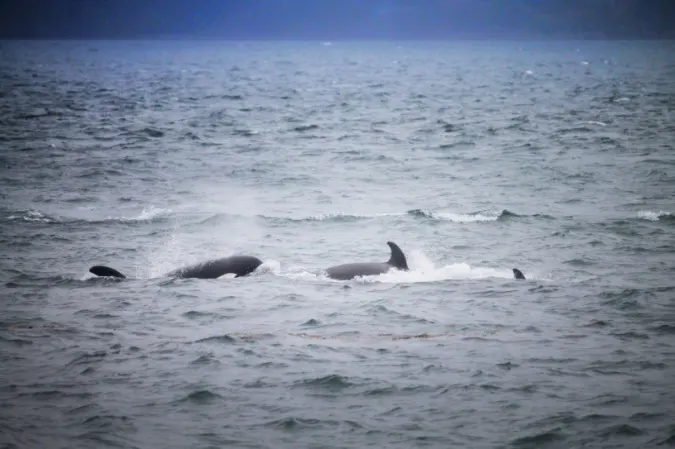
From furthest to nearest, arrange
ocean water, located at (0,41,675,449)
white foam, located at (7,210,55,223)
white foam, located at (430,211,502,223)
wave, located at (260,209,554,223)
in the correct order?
wave, located at (260,209,554,223)
white foam, located at (430,211,502,223)
white foam, located at (7,210,55,223)
ocean water, located at (0,41,675,449)

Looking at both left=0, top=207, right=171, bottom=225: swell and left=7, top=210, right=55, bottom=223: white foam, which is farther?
left=7, top=210, right=55, bottom=223: white foam

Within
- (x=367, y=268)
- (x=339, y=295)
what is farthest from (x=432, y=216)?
(x=339, y=295)

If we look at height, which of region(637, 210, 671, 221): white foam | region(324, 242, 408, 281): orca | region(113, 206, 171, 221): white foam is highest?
region(637, 210, 671, 221): white foam

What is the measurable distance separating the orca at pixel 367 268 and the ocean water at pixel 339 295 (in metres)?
0.36

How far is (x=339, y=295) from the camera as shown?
19.2 m

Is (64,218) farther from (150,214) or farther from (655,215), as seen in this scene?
(655,215)

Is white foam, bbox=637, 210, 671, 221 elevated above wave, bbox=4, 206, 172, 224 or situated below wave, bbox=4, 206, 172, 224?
above

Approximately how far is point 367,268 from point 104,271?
581cm

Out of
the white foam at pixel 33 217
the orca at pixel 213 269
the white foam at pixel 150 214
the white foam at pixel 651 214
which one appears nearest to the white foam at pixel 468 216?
the white foam at pixel 651 214

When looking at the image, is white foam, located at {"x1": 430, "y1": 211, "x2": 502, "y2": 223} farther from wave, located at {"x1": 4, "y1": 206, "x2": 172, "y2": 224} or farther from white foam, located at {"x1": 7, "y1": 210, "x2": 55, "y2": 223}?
white foam, located at {"x1": 7, "y1": 210, "x2": 55, "y2": 223}

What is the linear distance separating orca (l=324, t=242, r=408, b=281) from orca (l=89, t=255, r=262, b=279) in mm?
1816

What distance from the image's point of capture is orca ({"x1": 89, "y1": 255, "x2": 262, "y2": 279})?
20.7 m

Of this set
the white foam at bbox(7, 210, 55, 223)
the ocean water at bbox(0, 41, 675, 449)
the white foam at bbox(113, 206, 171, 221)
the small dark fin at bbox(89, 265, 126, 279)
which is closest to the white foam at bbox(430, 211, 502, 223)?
the ocean water at bbox(0, 41, 675, 449)

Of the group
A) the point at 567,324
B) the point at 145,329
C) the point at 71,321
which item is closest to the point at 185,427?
the point at 145,329
